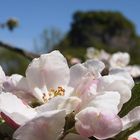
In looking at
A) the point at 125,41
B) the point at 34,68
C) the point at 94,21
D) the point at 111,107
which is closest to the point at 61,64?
the point at 34,68

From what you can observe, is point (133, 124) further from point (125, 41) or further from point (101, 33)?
point (101, 33)

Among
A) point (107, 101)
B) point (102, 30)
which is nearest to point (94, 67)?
point (107, 101)

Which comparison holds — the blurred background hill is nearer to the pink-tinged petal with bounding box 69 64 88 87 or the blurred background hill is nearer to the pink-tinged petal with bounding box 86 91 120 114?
the pink-tinged petal with bounding box 69 64 88 87

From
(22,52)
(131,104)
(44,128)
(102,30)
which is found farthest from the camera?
(102,30)

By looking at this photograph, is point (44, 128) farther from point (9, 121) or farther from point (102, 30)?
point (102, 30)

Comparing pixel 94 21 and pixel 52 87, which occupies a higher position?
pixel 52 87

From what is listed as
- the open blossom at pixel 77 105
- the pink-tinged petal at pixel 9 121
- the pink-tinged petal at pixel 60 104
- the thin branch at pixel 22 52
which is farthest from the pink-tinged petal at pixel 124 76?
the thin branch at pixel 22 52

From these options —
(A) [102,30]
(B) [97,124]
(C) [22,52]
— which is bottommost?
(A) [102,30]
